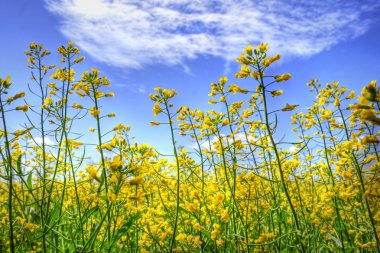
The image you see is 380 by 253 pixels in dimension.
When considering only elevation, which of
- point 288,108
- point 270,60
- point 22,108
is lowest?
point 288,108

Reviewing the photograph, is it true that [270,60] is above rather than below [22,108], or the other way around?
above

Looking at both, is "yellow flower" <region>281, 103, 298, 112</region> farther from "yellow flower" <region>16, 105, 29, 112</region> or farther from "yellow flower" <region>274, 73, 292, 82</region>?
"yellow flower" <region>16, 105, 29, 112</region>

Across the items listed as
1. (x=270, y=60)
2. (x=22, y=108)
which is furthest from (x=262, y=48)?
(x=22, y=108)

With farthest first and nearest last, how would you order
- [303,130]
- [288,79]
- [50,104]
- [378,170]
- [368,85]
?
[303,130] < [50,104] < [288,79] < [378,170] < [368,85]

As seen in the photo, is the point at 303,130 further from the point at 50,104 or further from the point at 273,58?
the point at 50,104

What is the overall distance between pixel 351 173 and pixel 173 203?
2460mm

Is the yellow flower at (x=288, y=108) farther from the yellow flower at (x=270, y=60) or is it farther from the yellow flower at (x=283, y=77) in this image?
the yellow flower at (x=270, y=60)

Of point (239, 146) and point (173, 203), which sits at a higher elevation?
point (239, 146)

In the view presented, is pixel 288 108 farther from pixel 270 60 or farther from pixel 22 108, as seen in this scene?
pixel 22 108

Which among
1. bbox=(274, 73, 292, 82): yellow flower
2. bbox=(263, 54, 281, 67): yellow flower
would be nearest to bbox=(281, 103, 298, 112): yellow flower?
bbox=(274, 73, 292, 82): yellow flower

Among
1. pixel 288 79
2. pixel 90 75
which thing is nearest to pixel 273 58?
pixel 288 79

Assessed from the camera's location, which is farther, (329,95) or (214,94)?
(329,95)

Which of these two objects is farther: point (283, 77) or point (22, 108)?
point (22, 108)

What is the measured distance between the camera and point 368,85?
169 centimetres
